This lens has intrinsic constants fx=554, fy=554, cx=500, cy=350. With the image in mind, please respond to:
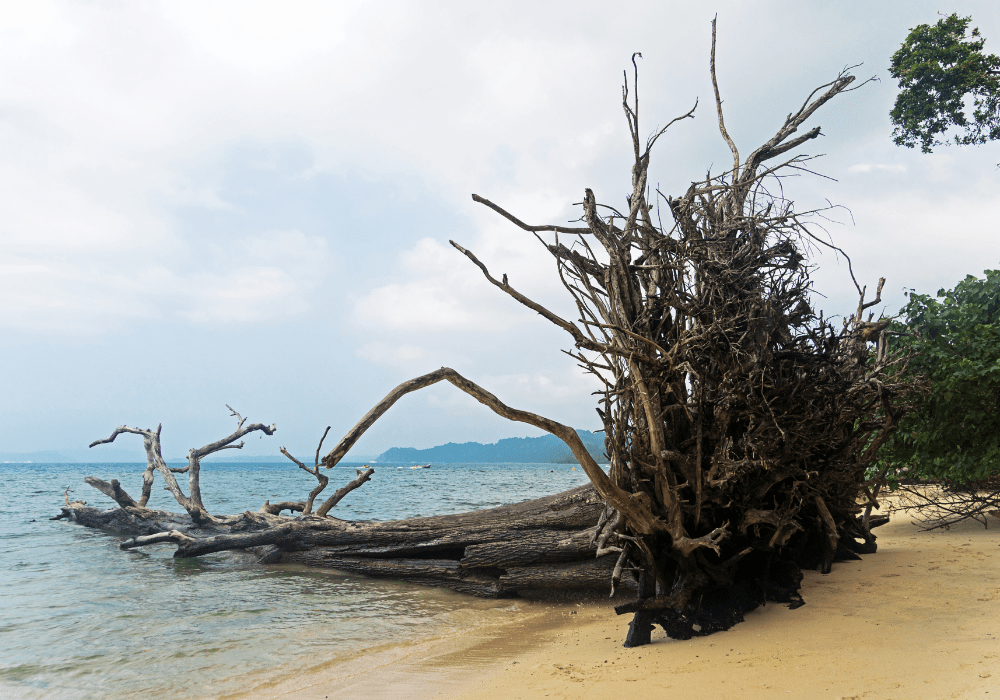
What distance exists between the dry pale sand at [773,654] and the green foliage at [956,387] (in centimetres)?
161

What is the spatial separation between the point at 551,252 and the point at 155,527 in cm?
1249

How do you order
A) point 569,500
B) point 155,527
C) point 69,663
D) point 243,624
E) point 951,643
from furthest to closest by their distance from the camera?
point 155,527 < point 569,500 < point 243,624 < point 69,663 < point 951,643

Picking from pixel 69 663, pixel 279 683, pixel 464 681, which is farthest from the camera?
pixel 69 663

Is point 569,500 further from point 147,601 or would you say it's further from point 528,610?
point 147,601

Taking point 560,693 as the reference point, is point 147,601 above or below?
below

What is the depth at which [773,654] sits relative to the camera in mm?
4207

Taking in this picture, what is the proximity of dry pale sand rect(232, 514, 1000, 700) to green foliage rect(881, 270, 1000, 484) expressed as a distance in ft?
5.27

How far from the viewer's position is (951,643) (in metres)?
3.94

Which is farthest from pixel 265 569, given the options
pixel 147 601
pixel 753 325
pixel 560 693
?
pixel 753 325

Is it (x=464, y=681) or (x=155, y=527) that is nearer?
(x=464, y=681)

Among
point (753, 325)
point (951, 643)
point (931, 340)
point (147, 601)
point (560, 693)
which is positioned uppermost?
point (931, 340)

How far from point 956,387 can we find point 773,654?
589cm

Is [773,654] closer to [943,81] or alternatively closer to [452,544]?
[452,544]

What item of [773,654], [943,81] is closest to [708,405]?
[773,654]
